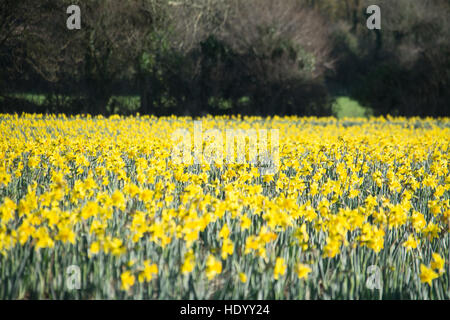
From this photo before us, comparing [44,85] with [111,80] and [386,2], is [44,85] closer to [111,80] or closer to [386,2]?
[111,80]

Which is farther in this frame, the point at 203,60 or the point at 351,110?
the point at 351,110

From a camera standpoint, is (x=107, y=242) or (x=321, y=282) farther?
(x=321, y=282)

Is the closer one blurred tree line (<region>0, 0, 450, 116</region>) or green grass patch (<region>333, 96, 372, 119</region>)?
blurred tree line (<region>0, 0, 450, 116</region>)

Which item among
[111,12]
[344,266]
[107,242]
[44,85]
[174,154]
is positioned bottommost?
[344,266]

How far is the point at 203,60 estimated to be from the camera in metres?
19.6

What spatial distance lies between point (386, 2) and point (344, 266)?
87.1 feet

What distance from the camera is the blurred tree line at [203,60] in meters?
15.5

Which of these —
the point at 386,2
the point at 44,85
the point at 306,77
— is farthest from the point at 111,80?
the point at 386,2

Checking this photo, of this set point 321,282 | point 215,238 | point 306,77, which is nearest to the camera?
point 321,282

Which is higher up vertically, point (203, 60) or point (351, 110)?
point (203, 60)

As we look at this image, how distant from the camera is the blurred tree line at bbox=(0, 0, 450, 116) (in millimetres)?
15477

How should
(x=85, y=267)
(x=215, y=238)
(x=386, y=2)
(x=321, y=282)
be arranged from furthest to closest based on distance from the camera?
(x=386, y=2) < (x=215, y=238) < (x=321, y=282) < (x=85, y=267)

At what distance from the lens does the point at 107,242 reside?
7.88ft

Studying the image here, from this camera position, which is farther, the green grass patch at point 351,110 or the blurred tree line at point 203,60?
the green grass patch at point 351,110
